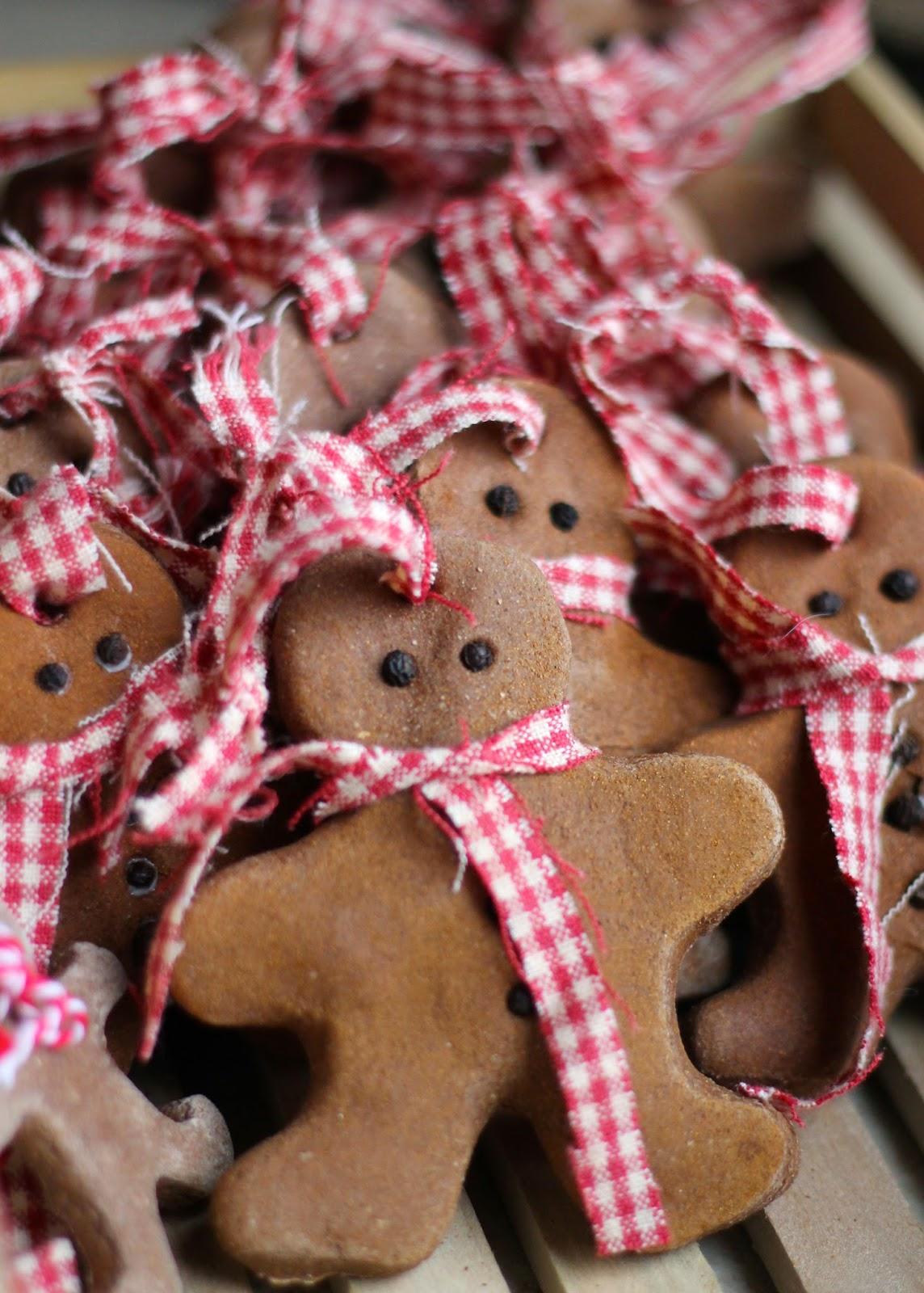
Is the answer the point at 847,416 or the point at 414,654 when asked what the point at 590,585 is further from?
the point at 847,416

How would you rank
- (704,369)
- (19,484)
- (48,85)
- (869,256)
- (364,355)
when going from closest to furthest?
(19,484), (364,355), (704,369), (48,85), (869,256)

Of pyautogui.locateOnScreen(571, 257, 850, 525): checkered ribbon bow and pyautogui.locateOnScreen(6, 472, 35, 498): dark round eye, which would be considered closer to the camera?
pyautogui.locateOnScreen(6, 472, 35, 498): dark round eye

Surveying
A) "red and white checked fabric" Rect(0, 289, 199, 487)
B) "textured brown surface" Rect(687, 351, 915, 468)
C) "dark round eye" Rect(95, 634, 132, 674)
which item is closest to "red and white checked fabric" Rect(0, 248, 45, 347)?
"red and white checked fabric" Rect(0, 289, 199, 487)

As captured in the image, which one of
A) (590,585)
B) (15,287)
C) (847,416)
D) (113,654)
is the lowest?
(847,416)

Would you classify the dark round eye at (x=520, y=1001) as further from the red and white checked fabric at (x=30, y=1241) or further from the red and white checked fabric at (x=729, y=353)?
the red and white checked fabric at (x=729, y=353)

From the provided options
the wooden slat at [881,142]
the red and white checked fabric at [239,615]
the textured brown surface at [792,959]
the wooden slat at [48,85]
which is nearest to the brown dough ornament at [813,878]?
the textured brown surface at [792,959]

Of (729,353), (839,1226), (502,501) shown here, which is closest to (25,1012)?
(502,501)

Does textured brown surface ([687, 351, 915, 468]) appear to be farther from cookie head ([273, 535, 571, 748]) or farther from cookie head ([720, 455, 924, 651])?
cookie head ([273, 535, 571, 748])
